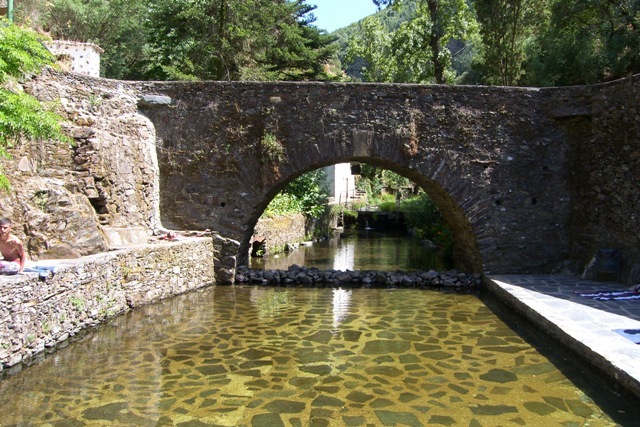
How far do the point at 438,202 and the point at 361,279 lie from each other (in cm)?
247

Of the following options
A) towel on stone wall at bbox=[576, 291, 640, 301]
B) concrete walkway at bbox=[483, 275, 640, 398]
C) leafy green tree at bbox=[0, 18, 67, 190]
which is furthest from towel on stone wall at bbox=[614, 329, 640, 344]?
leafy green tree at bbox=[0, 18, 67, 190]

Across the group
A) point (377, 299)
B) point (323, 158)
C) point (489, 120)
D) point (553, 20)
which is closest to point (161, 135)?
point (323, 158)

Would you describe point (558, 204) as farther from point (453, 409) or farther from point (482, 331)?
point (453, 409)

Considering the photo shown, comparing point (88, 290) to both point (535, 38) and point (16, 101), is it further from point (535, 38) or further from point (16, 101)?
point (535, 38)

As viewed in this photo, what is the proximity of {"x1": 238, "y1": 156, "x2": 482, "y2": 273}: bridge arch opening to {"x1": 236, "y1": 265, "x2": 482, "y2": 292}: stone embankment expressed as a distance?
A: 0.38m

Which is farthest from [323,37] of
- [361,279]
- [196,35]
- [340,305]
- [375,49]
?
[340,305]

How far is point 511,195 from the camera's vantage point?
10250mm

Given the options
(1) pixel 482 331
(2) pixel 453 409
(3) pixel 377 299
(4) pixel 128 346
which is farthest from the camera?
(3) pixel 377 299

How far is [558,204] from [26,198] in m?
8.89

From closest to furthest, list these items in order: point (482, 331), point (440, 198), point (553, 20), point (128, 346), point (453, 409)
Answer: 1. point (453, 409)
2. point (128, 346)
3. point (482, 331)
4. point (440, 198)
5. point (553, 20)

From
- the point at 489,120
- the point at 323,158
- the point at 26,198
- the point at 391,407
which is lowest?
the point at 391,407

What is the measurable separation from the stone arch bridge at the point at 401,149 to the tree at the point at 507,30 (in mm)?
8162

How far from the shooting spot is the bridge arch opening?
10.3 meters

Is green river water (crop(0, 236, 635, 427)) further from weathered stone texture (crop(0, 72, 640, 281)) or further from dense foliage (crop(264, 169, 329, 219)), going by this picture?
dense foliage (crop(264, 169, 329, 219))
